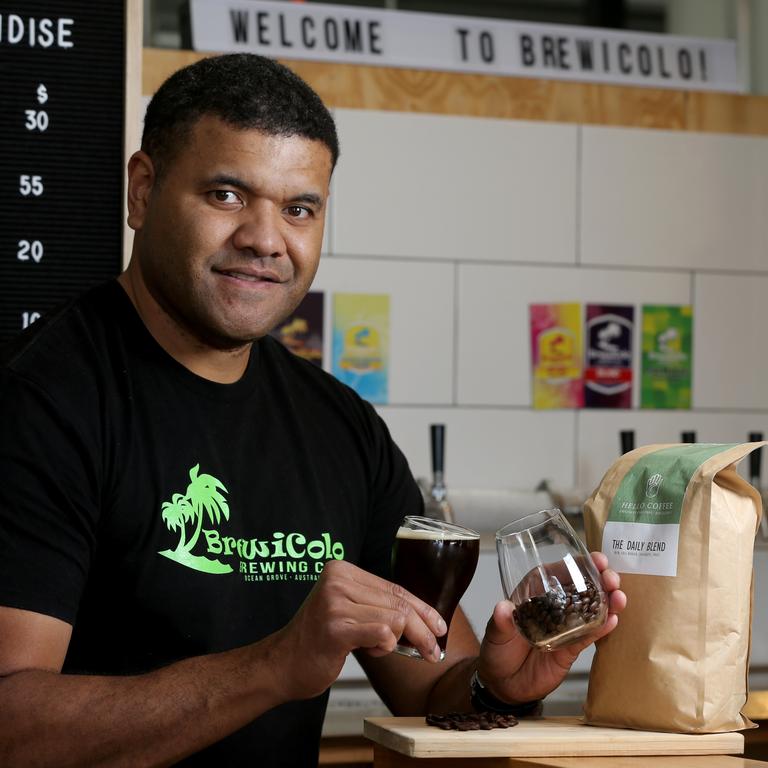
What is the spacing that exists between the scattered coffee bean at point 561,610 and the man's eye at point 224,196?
0.53 m

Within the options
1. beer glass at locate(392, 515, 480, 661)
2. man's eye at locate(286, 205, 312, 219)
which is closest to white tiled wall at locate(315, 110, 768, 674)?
man's eye at locate(286, 205, 312, 219)

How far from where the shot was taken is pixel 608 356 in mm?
3535

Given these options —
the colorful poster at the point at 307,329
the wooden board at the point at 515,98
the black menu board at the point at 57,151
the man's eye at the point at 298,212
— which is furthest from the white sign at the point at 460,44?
the man's eye at the point at 298,212

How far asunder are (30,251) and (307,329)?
5.09ft

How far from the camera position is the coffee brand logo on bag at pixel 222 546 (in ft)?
4.34

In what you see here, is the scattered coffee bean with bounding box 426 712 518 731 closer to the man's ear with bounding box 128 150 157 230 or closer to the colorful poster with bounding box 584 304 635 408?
the man's ear with bounding box 128 150 157 230

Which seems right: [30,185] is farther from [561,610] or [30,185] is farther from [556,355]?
[556,355]

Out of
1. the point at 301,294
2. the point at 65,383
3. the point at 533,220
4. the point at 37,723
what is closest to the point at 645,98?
the point at 533,220

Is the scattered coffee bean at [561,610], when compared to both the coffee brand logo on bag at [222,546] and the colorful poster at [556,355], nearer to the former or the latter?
the coffee brand logo on bag at [222,546]

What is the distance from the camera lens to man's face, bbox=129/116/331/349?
4.43 ft

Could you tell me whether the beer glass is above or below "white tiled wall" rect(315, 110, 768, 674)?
below

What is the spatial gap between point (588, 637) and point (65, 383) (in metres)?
0.58

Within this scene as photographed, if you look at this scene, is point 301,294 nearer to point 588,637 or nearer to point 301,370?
point 301,370

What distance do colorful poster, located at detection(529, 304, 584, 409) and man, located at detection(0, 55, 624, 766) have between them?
6.45 ft
